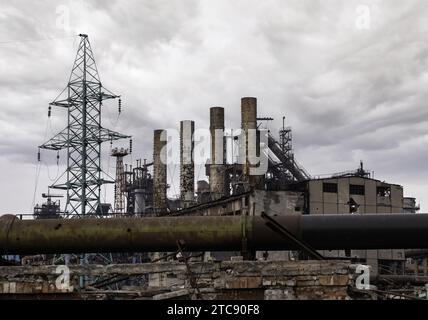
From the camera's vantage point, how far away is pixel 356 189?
37625 mm

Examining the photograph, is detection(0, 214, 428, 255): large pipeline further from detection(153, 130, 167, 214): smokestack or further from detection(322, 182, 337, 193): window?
detection(153, 130, 167, 214): smokestack

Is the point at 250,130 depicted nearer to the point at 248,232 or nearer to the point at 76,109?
the point at 76,109

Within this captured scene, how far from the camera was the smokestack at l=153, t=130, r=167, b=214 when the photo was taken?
46.1m

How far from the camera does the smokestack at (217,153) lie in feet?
136

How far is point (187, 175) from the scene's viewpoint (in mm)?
44812

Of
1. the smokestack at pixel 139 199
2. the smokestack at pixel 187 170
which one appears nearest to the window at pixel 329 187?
the smokestack at pixel 187 170

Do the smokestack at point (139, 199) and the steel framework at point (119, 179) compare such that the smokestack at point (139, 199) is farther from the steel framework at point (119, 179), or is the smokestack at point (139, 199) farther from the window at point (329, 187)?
the window at point (329, 187)

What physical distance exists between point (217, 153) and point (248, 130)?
13.7ft

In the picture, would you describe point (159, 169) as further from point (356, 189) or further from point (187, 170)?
point (356, 189)

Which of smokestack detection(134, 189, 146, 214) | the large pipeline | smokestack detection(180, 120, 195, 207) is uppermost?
smokestack detection(180, 120, 195, 207)

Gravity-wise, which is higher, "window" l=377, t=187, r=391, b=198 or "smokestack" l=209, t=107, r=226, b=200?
"smokestack" l=209, t=107, r=226, b=200

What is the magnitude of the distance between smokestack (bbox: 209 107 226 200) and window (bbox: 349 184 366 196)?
30.1ft

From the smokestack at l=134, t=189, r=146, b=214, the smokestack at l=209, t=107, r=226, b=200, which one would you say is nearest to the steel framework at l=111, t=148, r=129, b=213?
the smokestack at l=134, t=189, r=146, b=214

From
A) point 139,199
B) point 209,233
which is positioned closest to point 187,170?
point 139,199
